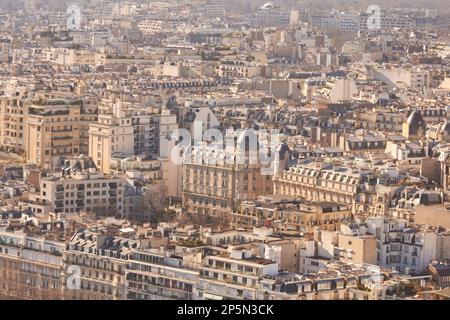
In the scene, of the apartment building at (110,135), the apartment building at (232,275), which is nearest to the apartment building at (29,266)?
the apartment building at (232,275)

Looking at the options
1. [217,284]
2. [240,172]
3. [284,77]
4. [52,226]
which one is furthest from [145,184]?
[284,77]

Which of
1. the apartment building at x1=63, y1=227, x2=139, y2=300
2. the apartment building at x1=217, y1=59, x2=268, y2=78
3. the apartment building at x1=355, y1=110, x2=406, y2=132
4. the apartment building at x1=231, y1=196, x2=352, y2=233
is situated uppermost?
the apartment building at x1=63, y1=227, x2=139, y2=300

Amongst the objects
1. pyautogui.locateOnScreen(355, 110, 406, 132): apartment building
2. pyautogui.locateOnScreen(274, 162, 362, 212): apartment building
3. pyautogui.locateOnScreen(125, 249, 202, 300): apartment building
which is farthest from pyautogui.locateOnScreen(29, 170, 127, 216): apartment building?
pyautogui.locateOnScreen(355, 110, 406, 132): apartment building

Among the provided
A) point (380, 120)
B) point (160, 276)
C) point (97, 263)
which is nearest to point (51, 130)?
point (380, 120)

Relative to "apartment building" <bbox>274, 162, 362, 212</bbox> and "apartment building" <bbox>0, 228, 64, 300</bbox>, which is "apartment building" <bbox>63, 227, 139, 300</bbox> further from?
"apartment building" <bbox>274, 162, 362, 212</bbox>

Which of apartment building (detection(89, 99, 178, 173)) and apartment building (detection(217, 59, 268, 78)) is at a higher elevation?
apartment building (detection(89, 99, 178, 173))

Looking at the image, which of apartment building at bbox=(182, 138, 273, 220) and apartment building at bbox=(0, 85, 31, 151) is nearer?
apartment building at bbox=(182, 138, 273, 220)

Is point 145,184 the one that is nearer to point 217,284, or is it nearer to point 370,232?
point 370,232
